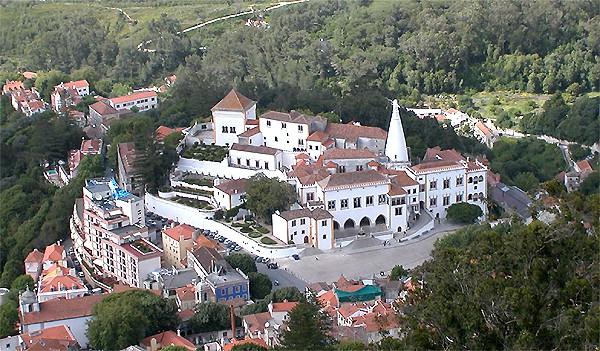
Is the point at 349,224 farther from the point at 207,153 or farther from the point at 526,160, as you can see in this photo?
the point at 526,160

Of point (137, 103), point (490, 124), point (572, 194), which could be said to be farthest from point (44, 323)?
point (490, 124)

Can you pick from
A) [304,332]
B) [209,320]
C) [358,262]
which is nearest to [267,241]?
[358,262]

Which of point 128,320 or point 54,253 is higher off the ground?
point 128,320

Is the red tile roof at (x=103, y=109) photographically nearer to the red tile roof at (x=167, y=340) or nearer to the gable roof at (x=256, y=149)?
the gable roof at (x=256, y=149)

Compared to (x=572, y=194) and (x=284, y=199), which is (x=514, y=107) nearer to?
(x=284, y=199)

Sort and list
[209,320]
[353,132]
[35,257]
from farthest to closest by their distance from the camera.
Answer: [353,132] < [35,257] < [209,320]

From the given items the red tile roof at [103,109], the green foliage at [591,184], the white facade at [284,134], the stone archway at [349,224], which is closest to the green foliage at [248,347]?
the stone archway at [349,224]
